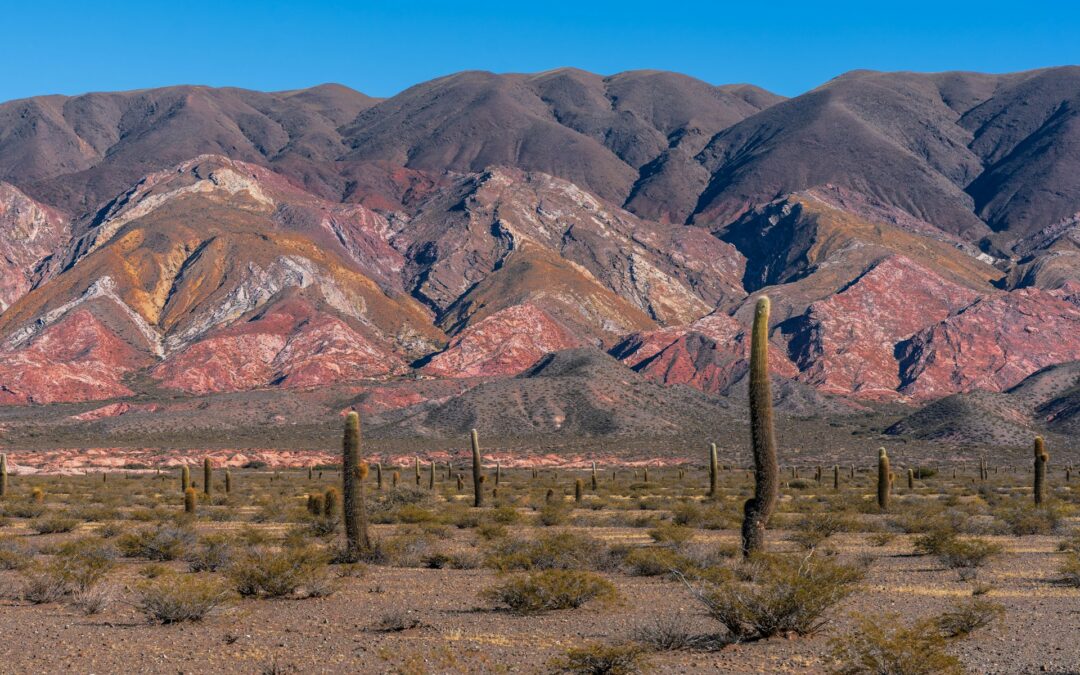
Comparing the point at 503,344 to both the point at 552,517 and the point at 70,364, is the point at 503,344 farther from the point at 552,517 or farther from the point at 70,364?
the point at 552,517

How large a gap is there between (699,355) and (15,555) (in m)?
124

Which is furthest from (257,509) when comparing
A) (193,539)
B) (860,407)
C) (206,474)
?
(860,407)

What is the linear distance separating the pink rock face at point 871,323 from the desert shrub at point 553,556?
397 ft

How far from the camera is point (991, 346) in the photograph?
14938cm

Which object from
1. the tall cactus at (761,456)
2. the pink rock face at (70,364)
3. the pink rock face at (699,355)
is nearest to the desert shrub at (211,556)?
the tall cactus at (761,456)

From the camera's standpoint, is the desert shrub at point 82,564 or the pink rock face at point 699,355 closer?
the desert shrub at point 82,564

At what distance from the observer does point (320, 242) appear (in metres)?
185

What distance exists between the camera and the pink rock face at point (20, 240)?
582ft

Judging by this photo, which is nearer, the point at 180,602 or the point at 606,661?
the point at 606,661

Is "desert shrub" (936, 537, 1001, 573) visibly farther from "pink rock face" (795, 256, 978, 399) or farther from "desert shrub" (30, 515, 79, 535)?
"pink rock face" (795, 256, 978, 399)

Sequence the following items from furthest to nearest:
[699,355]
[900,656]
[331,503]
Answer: [699,355] → [331,503] → [900,656]

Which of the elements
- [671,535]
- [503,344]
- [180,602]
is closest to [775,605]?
[180,602]

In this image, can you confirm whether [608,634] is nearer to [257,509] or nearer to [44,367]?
[257,509]

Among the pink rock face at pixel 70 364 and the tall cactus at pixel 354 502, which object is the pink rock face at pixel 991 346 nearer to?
the pink rock face at pixel 70 364
